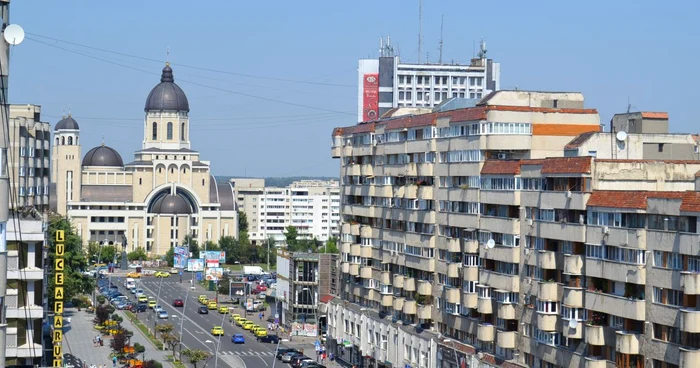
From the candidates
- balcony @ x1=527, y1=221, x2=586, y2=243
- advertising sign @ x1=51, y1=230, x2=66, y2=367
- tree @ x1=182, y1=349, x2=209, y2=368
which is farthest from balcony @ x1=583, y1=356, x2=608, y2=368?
tree @ x1=182, y1=349, x2=209, y2=368

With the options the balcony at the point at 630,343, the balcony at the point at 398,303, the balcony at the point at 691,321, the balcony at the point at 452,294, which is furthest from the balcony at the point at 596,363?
the balcony at the point at 398,303

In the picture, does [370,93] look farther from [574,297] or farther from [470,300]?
[574,297]

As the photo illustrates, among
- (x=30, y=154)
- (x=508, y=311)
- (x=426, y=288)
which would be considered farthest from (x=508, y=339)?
(x=30, y=154)

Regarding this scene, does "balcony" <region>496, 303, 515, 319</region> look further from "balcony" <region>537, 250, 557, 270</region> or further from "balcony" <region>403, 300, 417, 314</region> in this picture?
"balcony" <region>403, 300, 417, 314</region>

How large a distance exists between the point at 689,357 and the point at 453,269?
26.0 meters

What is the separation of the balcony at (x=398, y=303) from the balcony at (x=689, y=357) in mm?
33776

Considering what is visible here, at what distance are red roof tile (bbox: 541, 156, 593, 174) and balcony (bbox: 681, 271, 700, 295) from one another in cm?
979

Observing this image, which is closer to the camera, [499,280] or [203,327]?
[499,280]

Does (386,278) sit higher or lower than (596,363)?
higher

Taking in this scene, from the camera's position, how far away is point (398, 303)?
82438 mm

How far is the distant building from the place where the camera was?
576ft

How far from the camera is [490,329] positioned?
2682 inches

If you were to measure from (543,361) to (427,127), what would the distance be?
2066cm

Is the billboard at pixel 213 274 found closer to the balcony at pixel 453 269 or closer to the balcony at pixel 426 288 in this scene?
the balcony at pixel 426 288
